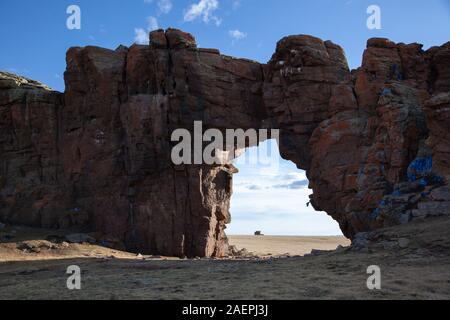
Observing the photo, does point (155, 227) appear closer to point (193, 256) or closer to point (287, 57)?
point (193, 256)

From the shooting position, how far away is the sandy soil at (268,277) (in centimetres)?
1026

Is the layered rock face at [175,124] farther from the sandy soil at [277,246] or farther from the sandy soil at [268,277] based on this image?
the sandy soil at [277,246]

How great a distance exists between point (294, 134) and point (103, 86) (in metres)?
12.5

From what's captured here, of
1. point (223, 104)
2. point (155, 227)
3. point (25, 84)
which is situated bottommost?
point (155, 227)

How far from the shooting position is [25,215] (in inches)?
1051

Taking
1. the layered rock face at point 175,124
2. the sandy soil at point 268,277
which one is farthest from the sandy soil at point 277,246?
the sandy soil at point 268,277

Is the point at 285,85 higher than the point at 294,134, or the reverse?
the point at 285,85

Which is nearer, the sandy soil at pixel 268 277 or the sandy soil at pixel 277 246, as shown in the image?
the sandy soil at pixel 268 277

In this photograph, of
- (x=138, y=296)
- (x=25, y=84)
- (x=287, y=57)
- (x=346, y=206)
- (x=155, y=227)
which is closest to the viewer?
(x=138, y=296)

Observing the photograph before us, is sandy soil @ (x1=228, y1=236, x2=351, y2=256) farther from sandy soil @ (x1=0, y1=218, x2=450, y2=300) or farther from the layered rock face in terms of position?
sandy soil @ (x1=0, y1=218, x2=450, y2=300)

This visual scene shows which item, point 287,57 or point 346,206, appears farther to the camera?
point 287,57

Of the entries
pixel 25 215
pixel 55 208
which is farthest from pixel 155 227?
pixel 25 215

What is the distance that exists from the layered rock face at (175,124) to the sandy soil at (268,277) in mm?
7519
